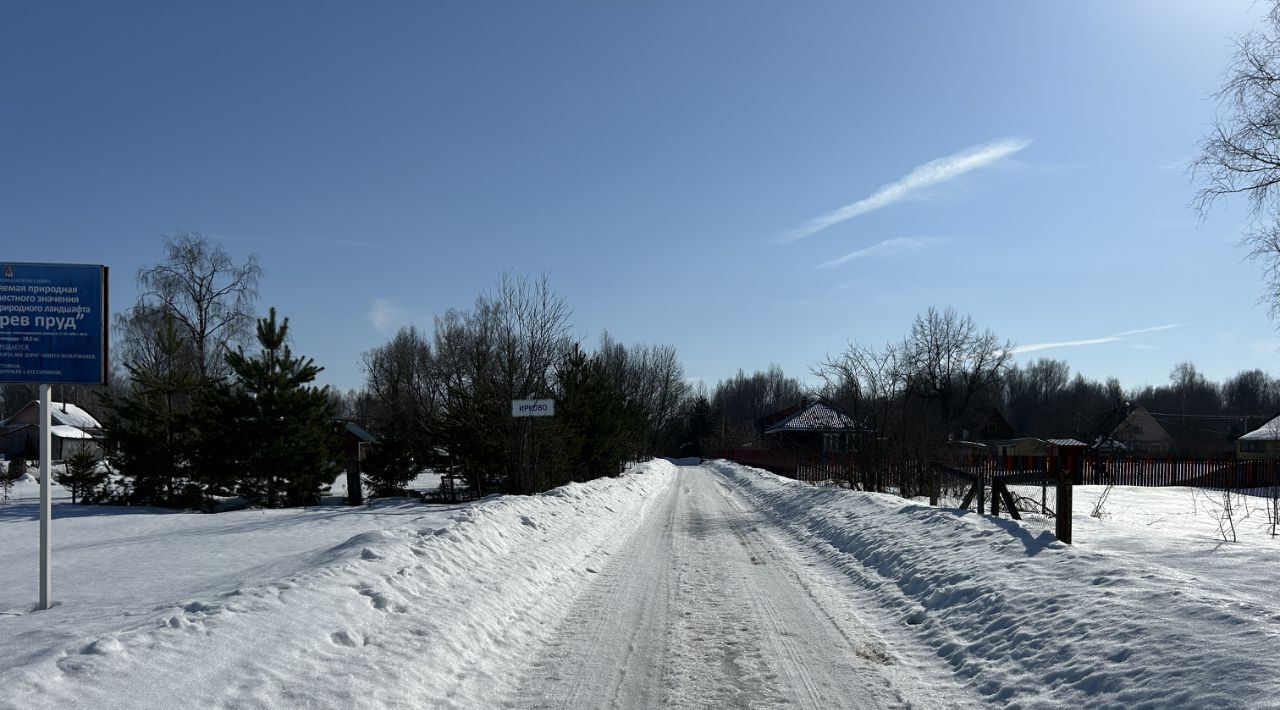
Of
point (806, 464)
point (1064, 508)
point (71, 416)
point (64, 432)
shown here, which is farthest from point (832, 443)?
point (71, 416)

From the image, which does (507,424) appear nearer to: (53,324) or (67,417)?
(53,324)

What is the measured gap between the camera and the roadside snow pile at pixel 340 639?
4553mm

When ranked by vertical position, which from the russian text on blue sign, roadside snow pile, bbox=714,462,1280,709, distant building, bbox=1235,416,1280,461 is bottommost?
distant building, bbox=1235,416,1280,461

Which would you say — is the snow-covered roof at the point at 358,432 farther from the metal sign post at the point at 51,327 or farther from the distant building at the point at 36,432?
the metal sign post at the point at 51,327

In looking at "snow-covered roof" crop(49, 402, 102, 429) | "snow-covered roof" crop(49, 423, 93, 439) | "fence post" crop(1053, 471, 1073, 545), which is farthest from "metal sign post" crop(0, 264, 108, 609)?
"snow-covered roof" crop(49, 402, 102, 429)

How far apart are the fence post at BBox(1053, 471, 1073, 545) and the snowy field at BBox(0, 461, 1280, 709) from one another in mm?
555

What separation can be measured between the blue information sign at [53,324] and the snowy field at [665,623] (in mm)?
2524

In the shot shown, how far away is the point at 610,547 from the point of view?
42.3ft

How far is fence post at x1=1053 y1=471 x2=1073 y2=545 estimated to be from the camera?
966 cm

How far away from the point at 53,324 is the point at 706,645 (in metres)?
7.54

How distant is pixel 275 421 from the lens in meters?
27.4

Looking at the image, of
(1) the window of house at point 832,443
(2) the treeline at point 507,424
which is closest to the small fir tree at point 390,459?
(2) the treeline at point 507,424

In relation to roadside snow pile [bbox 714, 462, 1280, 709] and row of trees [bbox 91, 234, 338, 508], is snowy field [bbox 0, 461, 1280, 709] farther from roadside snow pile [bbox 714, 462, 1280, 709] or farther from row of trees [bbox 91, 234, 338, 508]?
row of trees [bbox 91, 234, 338, 508]

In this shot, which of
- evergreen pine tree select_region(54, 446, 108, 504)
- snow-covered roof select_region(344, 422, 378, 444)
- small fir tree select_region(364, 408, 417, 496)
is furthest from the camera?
snow-covered roof select_region(344, 422, 378, 444)
